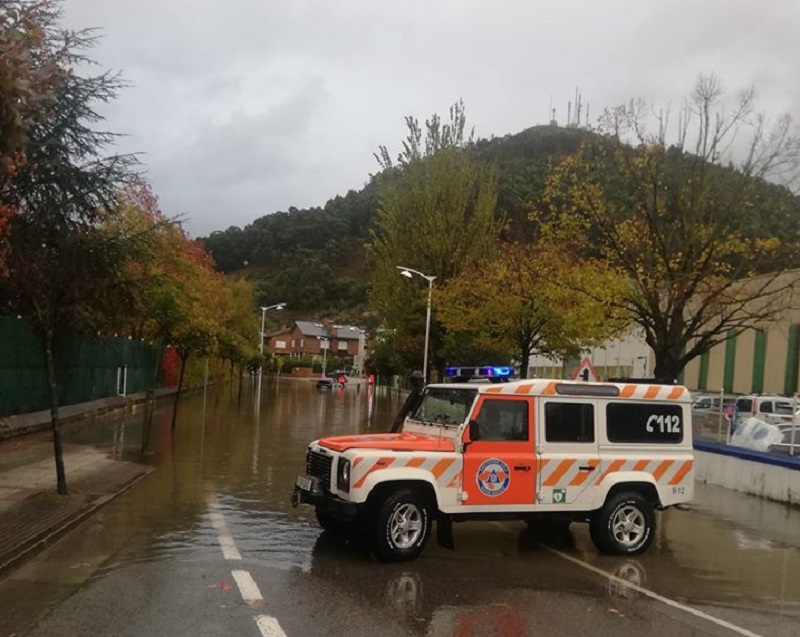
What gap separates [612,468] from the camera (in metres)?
9.47

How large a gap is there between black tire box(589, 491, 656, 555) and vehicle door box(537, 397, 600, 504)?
1.43 feet

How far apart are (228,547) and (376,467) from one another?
197cm

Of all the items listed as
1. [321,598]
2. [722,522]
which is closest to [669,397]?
[722,522]

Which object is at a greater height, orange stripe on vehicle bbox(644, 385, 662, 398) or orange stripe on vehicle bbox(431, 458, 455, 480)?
orange stripe on vehicle bbox(644, 385, 662, 398)

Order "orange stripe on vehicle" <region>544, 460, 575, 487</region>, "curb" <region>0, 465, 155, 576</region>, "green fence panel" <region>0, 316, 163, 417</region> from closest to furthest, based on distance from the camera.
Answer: "curb" <region>0, 465, 155, 576</region> < "orange stripe on vehicle" <region>544, 460, 575, 487</region> < "green fence panel" <region>0, 316, 163, 417</region>

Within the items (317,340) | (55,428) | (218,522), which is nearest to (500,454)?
(218,522)

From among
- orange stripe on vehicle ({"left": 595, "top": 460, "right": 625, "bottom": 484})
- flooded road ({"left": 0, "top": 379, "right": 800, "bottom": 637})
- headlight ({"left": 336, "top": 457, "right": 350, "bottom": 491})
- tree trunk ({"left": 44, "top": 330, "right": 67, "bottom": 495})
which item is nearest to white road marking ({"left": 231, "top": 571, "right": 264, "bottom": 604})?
flooded road ({"left": 0, "top": 379, "right": 800, "bottom": 637})

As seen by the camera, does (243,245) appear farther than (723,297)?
Yes

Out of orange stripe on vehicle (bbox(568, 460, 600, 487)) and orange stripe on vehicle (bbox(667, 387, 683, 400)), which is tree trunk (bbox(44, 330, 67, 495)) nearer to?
orange stripe on vehicle (bbox(568, 460, 600, 487))

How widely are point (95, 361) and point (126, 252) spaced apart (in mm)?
7855

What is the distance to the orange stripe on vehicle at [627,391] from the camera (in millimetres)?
9797

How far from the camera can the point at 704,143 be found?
19.1 metres

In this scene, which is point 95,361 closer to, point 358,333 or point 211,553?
point 211,553

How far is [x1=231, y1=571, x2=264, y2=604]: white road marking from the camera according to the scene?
22.6ft
